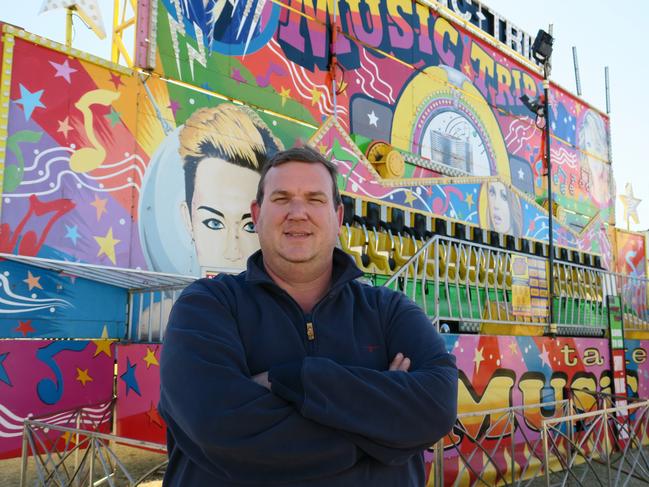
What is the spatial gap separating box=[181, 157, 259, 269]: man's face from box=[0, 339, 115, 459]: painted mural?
1640 millimetres

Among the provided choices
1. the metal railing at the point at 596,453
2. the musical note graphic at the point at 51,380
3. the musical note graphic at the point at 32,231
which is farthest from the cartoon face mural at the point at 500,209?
the musical note graphic at the point at 51,380

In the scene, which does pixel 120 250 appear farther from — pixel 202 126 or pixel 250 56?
pixel 250 56

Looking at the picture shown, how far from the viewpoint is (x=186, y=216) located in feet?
22.4

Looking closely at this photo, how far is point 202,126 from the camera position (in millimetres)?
7098

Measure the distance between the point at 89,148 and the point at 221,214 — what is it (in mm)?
1743

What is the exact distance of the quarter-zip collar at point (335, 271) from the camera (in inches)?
76.1

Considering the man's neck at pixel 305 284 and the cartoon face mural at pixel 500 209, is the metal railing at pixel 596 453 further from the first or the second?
the man's neck at pixel 305 284

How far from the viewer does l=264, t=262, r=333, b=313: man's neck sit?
203 cm

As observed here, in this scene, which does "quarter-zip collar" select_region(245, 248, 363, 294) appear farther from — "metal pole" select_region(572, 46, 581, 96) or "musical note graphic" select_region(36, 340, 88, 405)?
"metal pole" select_region(572, 46, 581, 96)

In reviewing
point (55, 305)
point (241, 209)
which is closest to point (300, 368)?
point (55, 305)

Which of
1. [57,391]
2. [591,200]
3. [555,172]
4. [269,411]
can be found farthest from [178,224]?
[591,200]

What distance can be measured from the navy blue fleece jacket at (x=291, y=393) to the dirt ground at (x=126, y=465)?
345 cm

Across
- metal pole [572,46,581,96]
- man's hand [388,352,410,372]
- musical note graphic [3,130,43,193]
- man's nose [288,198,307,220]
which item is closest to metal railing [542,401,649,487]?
man's hand [388,352,410,372]

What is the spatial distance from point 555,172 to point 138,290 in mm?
10656
